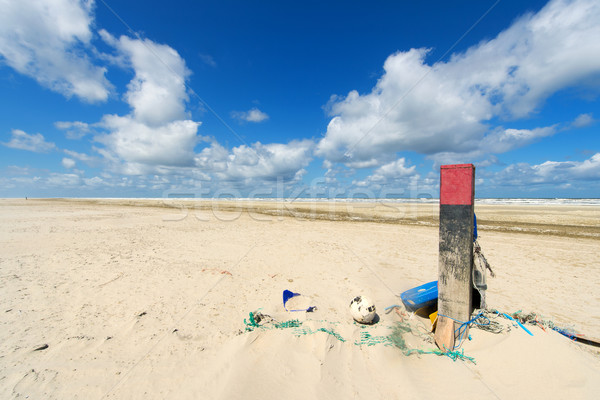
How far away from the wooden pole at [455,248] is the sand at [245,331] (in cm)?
36

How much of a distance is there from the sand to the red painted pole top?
A: 7.25 feet

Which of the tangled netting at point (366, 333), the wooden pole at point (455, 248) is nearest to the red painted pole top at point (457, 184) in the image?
the wooden pole at point (455, 248)

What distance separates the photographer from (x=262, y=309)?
17.9 ft

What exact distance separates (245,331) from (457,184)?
4.46 m

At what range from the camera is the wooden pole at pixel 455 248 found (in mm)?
3787

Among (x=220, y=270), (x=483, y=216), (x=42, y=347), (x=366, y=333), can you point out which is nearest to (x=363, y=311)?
(x=366, y=333)

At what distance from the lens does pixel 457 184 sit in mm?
3822

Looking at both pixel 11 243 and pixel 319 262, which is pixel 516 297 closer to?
pixel 319 262

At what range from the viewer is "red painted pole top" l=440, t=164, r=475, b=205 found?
12.3 ft

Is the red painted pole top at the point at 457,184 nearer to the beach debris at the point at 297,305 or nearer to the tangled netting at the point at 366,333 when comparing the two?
the tangled netting at the point at 366,333

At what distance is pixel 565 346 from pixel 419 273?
491cm

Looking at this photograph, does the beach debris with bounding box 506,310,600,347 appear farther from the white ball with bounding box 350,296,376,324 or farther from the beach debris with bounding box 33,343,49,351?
the beach debris with bounding box 33,343,49,351

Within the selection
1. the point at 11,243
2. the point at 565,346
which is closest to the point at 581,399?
the point at 565,346

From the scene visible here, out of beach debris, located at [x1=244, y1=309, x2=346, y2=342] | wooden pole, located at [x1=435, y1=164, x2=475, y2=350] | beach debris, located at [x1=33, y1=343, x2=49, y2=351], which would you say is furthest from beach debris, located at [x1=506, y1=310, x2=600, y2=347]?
beach debris, located at [x1=33, y1=343, x2=49, y2=351]
